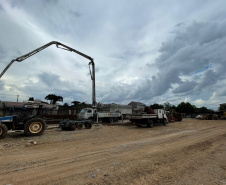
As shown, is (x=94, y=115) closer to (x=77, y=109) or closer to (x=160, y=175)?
(x=77, y=109)

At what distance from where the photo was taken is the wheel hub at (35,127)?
10914 millimetres

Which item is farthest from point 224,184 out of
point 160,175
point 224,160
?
point 224,160

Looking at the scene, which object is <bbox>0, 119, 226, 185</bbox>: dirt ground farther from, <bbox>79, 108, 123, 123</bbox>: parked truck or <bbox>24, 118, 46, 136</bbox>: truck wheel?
<bbox>79, 108, 123, 123</bbox>: parked truck

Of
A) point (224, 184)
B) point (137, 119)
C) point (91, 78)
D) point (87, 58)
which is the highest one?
point (87, 58)

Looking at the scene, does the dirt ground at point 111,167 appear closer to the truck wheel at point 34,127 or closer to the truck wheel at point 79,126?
the truck wheel at point 34,127

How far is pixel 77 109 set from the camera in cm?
3350

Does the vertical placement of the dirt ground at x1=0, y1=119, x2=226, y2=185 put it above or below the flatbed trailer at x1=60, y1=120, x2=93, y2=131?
below

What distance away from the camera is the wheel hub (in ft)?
35.8

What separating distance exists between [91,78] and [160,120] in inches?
446

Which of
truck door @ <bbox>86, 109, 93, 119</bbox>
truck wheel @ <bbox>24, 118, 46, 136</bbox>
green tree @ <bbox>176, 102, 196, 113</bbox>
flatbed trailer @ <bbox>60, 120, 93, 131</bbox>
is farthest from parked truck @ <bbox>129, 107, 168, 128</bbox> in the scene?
green tree @ <bbox>176, 102, 196, 113</bbox>

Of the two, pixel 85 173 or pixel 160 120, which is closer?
pixel 85 173

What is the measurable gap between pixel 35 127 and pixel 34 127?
7 centimetres

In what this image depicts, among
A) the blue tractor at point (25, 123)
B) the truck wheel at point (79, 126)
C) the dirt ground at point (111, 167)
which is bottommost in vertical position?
the dirt ground at point (111, 167)

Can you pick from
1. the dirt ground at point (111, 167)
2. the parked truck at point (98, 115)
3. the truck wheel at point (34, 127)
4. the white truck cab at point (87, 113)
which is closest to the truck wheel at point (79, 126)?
the parked truck at point (98, 115)
